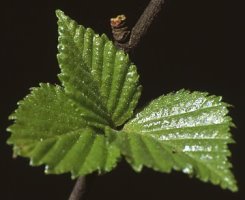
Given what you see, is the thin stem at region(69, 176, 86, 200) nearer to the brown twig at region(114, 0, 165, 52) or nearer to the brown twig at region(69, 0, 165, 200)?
the brown twig at region(69, 0, 165, 200)

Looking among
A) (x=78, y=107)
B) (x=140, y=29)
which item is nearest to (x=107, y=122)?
(x=78, y=107)

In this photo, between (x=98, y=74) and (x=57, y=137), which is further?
(x=98, y=74)

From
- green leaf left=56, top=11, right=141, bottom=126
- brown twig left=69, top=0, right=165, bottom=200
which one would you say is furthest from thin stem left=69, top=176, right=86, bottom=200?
green leaf left=56, top=11, right=141, bottom=126

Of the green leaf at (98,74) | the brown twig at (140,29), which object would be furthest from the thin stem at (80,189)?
the green leaf at (98,74)

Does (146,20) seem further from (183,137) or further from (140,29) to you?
(183,137)

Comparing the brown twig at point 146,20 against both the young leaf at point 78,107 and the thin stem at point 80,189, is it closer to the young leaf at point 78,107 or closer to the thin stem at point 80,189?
the young leaf at point 78,107

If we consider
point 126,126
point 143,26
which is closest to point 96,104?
point 126,126

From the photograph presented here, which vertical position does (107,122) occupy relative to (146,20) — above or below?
below
